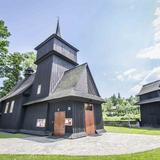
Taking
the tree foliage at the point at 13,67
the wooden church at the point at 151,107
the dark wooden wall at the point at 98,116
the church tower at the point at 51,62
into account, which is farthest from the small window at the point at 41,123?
the wooden church at the point at 151,107

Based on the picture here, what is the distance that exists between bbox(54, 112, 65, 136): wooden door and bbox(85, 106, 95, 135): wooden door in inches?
83.9

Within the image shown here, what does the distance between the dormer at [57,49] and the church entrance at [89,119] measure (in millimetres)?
6960

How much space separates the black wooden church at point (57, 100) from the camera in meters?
12.7

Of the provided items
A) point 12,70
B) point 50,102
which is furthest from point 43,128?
point 12,70

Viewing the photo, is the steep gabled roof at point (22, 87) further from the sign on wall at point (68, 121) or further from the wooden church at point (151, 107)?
the wooden church at point (151, 107)

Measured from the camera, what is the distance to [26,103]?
58.4 feet

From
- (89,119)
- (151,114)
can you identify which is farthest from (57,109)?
(151,114)

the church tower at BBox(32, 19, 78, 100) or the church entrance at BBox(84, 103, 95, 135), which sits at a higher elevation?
the church tower at BBox(32, 19, 78, 100)

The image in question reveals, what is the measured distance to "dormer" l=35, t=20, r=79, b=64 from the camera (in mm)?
17297

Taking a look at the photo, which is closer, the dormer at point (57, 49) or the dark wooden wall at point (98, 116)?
the dark wooden wall at point (98, 116)

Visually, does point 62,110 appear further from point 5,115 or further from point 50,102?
point 5,115

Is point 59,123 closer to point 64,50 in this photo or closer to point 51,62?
point 51,62

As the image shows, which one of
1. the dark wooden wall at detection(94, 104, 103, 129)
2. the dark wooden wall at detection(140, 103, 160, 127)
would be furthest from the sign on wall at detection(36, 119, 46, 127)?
the dark wooden wall at detection(140, 103, 160, 127)

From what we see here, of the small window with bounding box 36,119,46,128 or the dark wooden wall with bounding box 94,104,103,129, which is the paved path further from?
the dark wooden wall with bounding box 94,104,103,129
